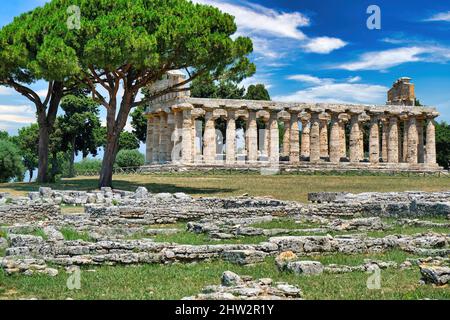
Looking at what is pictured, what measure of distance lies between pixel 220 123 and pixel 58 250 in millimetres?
65701

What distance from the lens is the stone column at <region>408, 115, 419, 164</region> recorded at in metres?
65.8

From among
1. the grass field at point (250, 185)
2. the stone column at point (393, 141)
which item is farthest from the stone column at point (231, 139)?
the stone column at point (393, 141)

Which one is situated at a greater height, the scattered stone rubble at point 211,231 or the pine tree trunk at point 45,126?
the pine tree trunk at point 45,126

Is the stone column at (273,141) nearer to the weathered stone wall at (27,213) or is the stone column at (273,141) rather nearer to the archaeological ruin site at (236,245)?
the archaeological ruin site at (236,245)

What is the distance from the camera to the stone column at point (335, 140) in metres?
61.5

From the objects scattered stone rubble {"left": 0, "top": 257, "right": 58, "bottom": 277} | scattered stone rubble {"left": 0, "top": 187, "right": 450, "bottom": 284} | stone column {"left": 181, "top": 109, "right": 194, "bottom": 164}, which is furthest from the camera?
stone column {"left": 181, "top": 109, "right": 194, "bottom": 164}

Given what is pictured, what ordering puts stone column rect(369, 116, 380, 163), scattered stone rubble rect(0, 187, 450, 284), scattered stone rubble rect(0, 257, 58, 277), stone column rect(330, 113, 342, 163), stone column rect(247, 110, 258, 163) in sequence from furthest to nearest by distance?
stone column rect(369, 116, 380, 163) → stone column rect(330, 113, 342, 163) → stone column rect(247, 110, 258, 163) → scattered stone rubble rect(0, 187, 450, 284) → scattered stone rubble rect(0, 257, 58, 277)

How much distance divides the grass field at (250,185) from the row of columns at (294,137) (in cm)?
854

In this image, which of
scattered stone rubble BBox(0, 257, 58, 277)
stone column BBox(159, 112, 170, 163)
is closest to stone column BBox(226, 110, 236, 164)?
stone column BBox(159, 112, 170, 163)

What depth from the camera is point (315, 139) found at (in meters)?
61.2

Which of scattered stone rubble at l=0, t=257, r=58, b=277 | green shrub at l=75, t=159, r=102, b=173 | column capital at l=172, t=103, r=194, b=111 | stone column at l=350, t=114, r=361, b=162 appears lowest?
scattered stone rubble at l=0, t=257, r=58, b=277

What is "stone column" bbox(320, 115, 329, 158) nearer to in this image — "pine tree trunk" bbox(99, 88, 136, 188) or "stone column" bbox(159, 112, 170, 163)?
"stone column" bbox(159, 112, 170, 163)

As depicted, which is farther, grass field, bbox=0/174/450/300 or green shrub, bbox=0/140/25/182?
green shrub, bbox=0/140/25/182
